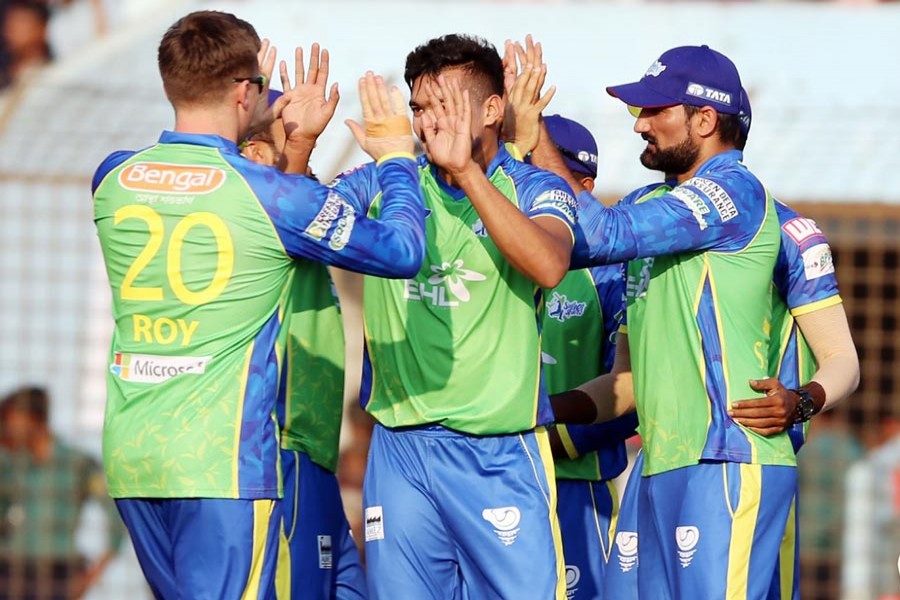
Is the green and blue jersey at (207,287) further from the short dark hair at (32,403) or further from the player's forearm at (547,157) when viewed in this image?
the short dark hair at (32,403)

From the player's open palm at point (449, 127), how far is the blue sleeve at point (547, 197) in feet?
1.02

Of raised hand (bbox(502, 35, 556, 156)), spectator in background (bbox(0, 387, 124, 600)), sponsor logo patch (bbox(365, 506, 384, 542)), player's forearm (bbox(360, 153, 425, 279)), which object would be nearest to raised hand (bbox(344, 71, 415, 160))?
player's forearm (bbox(360, 153, 425, 279))

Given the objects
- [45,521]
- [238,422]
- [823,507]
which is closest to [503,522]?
[238,422]

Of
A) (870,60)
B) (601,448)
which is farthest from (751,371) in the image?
(870,60)

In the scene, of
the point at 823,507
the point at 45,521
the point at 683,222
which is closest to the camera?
the point at 683,222

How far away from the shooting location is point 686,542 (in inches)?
188

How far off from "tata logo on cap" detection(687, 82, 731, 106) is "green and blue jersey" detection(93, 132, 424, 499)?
1.24 m

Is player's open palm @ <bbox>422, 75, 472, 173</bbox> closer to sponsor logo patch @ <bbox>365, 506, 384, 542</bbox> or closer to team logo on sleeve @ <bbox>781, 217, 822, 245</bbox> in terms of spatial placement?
sponsor logo patch @ <bbox>365, 506, 384, 542</bbox>

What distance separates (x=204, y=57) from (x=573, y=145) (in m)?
Result: 1.99

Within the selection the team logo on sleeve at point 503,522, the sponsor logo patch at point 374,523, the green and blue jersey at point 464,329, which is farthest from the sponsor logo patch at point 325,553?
the team logo on sleeve at point 503,522

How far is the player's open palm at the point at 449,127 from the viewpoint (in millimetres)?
4453

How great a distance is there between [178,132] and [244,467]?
98 cm

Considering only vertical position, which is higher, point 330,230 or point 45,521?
point 330,230

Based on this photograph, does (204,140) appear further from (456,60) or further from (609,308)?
(609,308)
